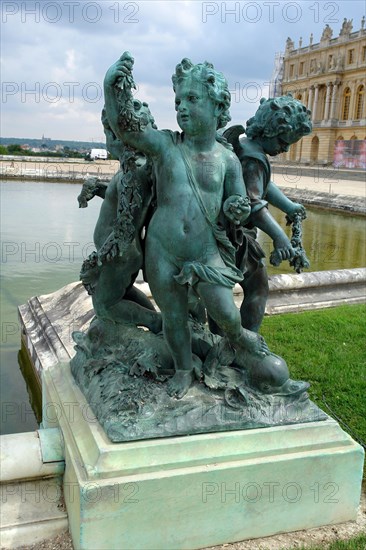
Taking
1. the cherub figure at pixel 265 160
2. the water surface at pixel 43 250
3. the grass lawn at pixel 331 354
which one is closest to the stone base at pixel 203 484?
the grass lawn at pixel 331 354

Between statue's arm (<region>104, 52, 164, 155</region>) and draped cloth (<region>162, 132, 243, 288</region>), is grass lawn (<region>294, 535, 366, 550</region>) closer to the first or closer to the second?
draped cloth (<region>162, 132, 243, 288</region>)

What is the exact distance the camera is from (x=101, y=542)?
2604mm

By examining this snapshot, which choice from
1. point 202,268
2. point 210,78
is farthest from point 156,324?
point 210,78

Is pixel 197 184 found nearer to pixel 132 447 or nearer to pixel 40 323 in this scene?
pixel 132 447

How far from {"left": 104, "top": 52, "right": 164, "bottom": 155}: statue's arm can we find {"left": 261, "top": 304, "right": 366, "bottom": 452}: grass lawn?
232 cm

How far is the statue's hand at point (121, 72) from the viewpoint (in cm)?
248

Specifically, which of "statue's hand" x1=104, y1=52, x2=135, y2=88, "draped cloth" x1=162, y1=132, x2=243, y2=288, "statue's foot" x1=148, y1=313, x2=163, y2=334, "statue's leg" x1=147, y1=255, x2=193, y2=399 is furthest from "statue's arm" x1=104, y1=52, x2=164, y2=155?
"statue's foot" x1=148, y1=313, x2=163, y2=334

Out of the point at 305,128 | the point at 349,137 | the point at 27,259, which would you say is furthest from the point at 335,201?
the point at 349,137

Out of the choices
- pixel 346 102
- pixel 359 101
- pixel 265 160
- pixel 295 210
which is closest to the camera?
pixel 265 160

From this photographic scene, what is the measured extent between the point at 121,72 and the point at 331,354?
11.8 feet

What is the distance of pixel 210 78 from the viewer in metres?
2.67

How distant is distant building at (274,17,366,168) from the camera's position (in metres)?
58.6

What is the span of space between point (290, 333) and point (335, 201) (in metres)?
18.0

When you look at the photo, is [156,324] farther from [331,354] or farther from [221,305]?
[331,354]
